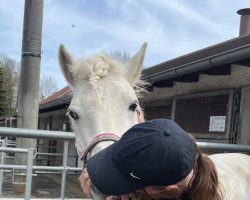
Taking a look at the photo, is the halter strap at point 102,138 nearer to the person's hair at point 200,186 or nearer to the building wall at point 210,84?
the person's hair at point 200,186

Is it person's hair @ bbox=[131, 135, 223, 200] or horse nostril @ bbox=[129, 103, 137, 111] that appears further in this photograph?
horse nostril @ bbox=[129, 103, 137, 111]

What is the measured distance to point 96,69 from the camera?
2.78m

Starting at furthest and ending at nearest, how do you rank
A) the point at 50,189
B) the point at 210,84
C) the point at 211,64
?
1. the point at 50,189
2. the point at 210,84
3. the point at 211,64

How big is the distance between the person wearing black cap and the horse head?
2.91 feet

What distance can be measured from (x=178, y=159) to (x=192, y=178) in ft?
0.53

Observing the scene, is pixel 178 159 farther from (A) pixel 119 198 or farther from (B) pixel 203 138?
(B) pixel 203 138

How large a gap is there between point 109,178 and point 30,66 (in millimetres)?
7219

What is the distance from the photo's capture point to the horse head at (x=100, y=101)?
8.05 feet

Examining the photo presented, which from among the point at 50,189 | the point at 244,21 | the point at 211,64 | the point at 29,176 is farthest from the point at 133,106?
the point at 50,189

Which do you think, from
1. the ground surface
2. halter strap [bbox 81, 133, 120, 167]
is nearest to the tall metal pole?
the ground surface

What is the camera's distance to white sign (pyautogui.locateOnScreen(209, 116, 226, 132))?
17.1 ft

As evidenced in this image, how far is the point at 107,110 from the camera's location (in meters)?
2.49

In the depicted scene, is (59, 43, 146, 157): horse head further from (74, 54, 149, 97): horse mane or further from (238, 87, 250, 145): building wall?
(238, 87, 250, 145): building wall

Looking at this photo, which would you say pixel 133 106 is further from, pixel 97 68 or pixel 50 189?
pixel 50 189
